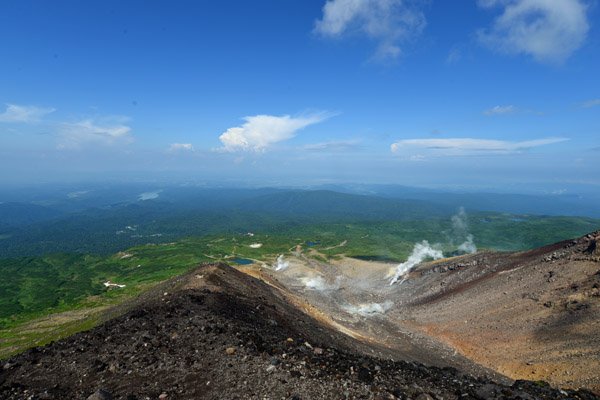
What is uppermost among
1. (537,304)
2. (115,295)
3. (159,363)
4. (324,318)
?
(159,363)

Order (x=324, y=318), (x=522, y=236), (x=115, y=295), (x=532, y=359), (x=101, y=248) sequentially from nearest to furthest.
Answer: (x=532, y=359), (x=324, y=318), (x=115, y=295), (x=522, y=236), (x=101, y=248)

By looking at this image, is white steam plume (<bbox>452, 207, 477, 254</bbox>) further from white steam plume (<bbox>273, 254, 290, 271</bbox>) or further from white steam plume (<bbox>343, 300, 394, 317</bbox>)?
white steam plume (<bbox>343, 300, 394, 317</bbox>)

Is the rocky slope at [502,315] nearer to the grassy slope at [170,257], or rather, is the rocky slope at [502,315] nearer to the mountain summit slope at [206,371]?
the mountain summit slope at [206,371]

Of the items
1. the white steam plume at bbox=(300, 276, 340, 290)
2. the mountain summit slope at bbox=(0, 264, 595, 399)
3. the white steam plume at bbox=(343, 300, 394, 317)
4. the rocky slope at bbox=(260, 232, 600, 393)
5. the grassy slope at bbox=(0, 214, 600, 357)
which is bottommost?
the grassy slope at bbox=(0, 214, 600, 357)

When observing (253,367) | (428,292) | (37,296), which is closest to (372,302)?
(428,292)

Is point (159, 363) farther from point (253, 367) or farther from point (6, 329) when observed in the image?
point (6, 329)

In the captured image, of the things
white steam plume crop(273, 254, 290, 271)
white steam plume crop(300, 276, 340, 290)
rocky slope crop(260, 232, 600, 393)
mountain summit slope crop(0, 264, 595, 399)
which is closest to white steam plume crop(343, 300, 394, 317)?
rocky slope crop(260, 232, 600, 393)

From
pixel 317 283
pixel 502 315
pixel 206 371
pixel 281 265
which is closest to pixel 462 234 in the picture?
pixel 281 265
